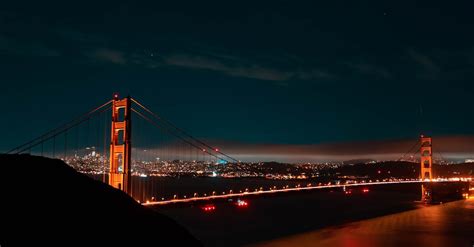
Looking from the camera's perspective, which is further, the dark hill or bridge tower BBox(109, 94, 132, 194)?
bridge tower BBox(109, 94, 132, 194)

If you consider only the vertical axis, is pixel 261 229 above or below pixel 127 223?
below

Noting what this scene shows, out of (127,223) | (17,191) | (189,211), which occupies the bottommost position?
(189,211)

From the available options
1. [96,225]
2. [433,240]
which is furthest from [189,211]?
[96,225]

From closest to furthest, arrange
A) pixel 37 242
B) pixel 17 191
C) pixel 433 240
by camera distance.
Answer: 1. pixel 37 242
2. pixel 17 191
3. pixel 433 240

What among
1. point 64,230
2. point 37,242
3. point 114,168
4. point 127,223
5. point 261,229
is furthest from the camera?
point 261,229

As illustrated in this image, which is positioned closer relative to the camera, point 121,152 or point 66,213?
point 66,213

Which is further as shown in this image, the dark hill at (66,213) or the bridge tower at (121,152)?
the bridge tower at (121,152)

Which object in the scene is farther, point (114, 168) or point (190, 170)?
point (190, 170)

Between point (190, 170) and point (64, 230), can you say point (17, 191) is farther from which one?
point (190, 170)
